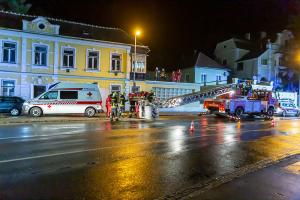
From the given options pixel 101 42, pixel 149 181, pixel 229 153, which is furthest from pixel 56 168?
pixel 101 42

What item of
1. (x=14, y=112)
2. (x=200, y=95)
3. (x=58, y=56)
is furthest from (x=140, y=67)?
(x=14, y=112)

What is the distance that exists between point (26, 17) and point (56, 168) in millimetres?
29166

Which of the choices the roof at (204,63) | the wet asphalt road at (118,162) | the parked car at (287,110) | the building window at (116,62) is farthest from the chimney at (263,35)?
the wet asphalt road at (118,162)

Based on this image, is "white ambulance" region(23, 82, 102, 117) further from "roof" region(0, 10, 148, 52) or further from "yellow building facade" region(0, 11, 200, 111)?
"roof" region(0, 10, 148, 52)

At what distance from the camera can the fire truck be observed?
97.2 ft

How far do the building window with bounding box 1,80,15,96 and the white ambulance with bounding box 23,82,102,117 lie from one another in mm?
7865

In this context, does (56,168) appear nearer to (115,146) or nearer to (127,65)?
(115,146)

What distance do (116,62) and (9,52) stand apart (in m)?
10.0

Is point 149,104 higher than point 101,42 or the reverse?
the reverse

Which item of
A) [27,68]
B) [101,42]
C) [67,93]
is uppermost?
[101,42]

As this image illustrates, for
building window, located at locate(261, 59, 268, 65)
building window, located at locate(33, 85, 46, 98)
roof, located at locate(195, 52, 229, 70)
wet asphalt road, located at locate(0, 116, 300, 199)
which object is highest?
building window, located at locate(261, 59, 268, 65)

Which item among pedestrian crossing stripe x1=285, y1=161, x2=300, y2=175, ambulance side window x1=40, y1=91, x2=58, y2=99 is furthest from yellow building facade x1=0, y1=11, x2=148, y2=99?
pedestrian crossing stripe x1=285, y1=161, x2=300, y2=175

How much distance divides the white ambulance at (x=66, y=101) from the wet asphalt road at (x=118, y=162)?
1141 centimetres

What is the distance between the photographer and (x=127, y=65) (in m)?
37.3
